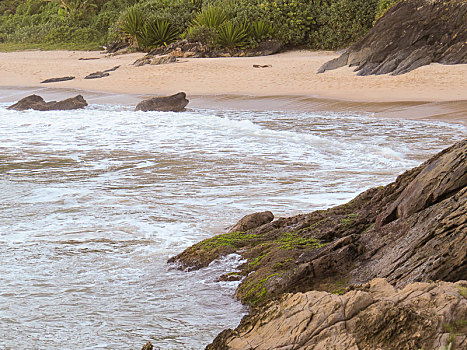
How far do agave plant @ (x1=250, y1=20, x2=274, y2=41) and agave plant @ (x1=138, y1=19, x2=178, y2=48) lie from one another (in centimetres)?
386

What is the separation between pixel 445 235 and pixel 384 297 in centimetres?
70

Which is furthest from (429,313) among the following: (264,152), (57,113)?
(57,113)

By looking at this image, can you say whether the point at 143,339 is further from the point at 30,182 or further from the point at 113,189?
the point at 30,182

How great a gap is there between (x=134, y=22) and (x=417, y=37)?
1275cm

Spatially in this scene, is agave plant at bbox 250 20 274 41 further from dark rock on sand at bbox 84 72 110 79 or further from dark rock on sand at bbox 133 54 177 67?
dark rock on sand at bbox 84 72 110 79

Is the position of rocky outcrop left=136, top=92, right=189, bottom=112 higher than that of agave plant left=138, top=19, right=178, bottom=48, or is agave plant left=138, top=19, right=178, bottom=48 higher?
agave plant left=138, top=19, right=178, bottom=48

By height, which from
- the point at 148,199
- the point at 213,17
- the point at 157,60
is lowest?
the point at 148,199

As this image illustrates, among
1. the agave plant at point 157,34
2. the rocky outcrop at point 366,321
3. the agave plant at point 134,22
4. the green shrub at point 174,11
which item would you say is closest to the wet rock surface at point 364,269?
the rocky outcrop at point 366,321

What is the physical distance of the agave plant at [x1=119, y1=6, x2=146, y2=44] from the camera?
85.6 ft

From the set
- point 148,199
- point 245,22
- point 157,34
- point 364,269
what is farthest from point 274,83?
point 364,269

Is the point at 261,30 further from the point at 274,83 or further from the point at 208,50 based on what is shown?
the point at 274,83

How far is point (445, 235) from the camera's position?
3.46 meters

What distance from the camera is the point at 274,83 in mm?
18453

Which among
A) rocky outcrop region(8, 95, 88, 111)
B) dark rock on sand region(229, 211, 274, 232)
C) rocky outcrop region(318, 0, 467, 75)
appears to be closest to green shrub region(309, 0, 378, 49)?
rocky outcrop region(318, 0, 467, 75)
